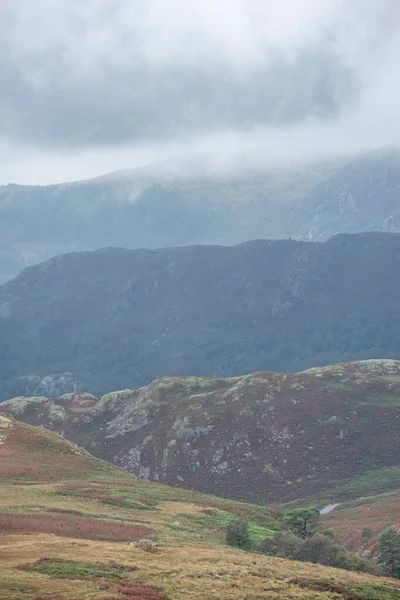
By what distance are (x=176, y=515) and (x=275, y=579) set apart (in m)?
31.8

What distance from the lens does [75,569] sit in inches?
1670

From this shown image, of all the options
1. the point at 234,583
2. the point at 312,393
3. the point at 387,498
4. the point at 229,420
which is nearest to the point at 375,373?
the point at 312,393

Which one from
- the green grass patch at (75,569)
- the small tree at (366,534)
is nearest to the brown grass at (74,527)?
the green grass patch at (75,569)

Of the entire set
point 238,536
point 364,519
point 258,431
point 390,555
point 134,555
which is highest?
point 258,431

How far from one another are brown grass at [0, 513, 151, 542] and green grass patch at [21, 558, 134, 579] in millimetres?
11978

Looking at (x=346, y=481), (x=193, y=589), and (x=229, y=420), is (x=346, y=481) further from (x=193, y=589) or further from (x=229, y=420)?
(x=193, y=589)

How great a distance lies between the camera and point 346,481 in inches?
5477

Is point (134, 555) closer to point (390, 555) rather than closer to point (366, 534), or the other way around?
point (390, 555)

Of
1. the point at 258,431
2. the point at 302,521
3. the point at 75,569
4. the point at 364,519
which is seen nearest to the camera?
the point at 75,569

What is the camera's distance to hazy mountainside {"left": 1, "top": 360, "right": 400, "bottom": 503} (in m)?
144

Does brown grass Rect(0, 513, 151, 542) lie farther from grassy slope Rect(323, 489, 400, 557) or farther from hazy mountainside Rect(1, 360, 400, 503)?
hazy mountainside Rect(1, 360, 400, 503)

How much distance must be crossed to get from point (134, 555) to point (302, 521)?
36.4 meters

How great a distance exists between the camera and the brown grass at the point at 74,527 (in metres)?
56.2

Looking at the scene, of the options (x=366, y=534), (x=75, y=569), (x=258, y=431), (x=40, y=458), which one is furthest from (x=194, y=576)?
(x=258, y=431)
